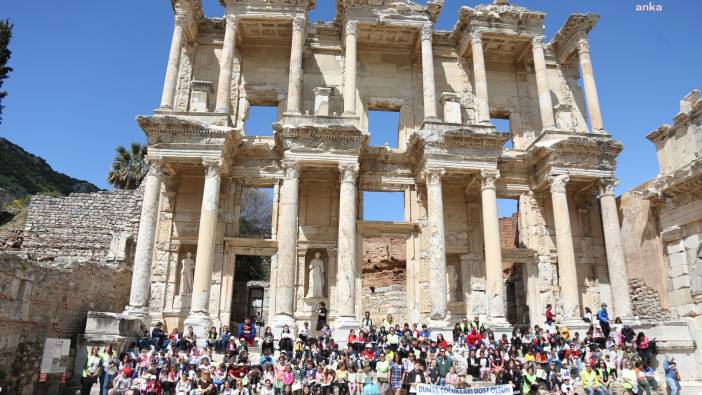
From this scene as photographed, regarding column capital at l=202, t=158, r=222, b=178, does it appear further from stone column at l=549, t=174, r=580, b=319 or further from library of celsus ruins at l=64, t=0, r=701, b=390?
stone column at l=549, t=174, r=580, b=319

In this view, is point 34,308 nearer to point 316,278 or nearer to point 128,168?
point 316,278

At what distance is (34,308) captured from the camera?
13.0 meters

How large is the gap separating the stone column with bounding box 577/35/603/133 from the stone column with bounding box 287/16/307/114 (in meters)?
11.0

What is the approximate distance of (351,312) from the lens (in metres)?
16.2

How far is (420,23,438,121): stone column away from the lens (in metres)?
19.0

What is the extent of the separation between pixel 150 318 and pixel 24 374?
4562 mm

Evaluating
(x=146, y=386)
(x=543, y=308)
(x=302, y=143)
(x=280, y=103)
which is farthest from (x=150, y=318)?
(x=543, y=308)

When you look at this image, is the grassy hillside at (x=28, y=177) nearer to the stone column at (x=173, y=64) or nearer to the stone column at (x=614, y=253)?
the stone column at (x=173, y=64)

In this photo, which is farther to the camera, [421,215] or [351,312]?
[421,215]

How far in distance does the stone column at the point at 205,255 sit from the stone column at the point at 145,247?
4.68 ft

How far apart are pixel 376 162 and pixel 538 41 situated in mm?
8068

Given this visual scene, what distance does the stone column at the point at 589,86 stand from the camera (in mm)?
19906

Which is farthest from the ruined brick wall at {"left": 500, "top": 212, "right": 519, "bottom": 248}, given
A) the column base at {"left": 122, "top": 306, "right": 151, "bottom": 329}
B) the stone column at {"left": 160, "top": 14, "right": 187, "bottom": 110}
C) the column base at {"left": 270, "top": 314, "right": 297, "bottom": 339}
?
the column base at {"left": 122, "top": 306, "right": 151, "bottom": 329}

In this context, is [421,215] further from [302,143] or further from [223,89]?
[223,89]
